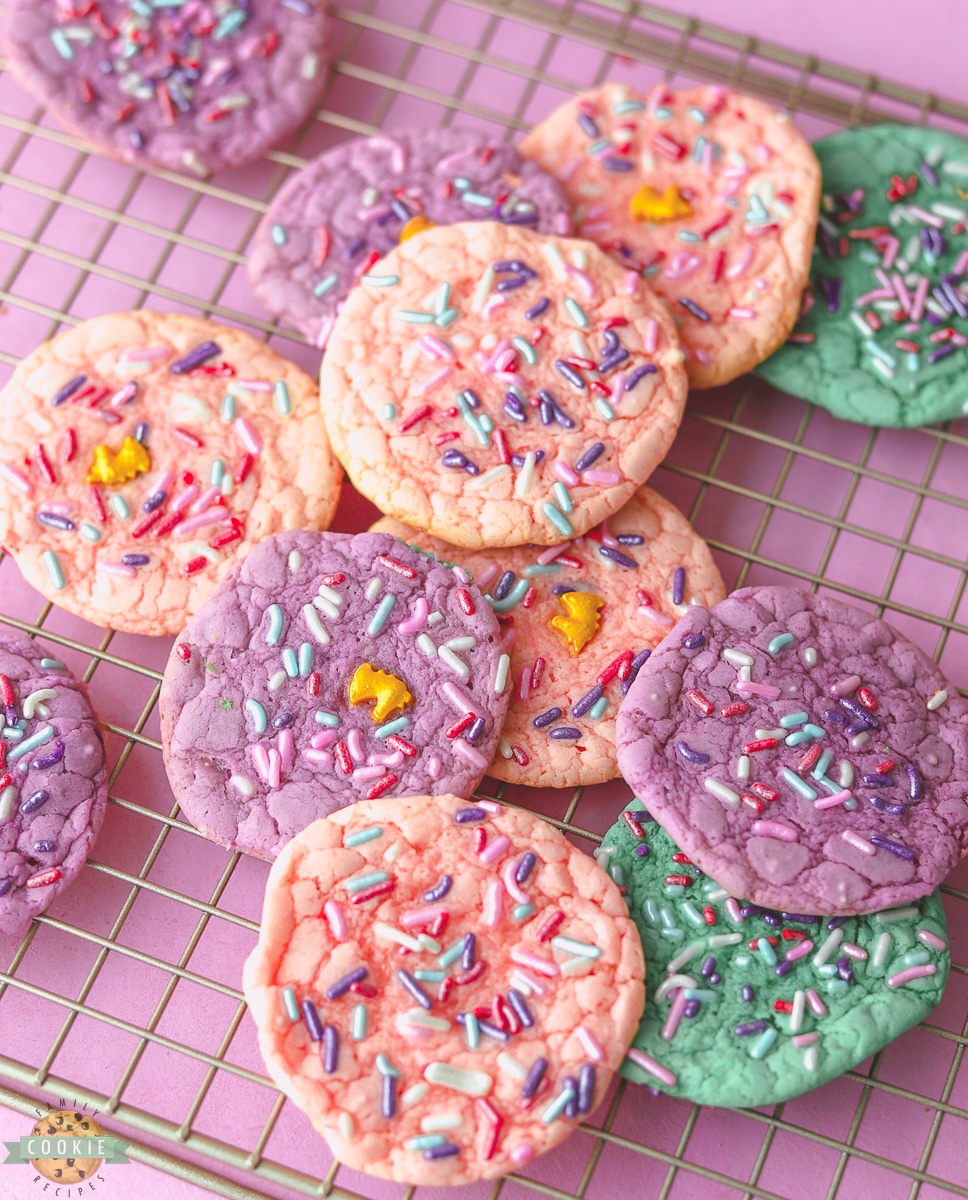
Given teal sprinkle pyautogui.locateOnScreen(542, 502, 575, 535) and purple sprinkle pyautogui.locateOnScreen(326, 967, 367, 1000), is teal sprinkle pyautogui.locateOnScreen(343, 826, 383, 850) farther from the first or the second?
teal sprinkle pyautogui.locateOnScreen(542, 502, 575, 535)

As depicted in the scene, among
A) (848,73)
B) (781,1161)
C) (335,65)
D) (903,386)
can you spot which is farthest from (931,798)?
(335,65)

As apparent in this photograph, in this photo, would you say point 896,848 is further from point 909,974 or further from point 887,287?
point 887,287

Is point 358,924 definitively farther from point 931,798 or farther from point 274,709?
point 931,798

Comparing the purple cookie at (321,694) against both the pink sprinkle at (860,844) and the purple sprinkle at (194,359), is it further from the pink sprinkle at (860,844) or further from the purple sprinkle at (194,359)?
the pink sprinkle at (860,844)

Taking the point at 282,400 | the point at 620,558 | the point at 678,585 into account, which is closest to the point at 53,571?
the point at 282,400

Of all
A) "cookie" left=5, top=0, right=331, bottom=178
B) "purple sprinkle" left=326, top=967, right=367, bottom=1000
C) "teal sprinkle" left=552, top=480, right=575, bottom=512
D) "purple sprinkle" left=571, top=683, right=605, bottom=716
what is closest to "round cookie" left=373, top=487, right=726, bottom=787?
"purple sprinkle" left=571, top=683, right=605, bottom=716

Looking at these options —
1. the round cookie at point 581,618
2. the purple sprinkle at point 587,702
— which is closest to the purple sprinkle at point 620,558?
the round cookie at point 581,618
